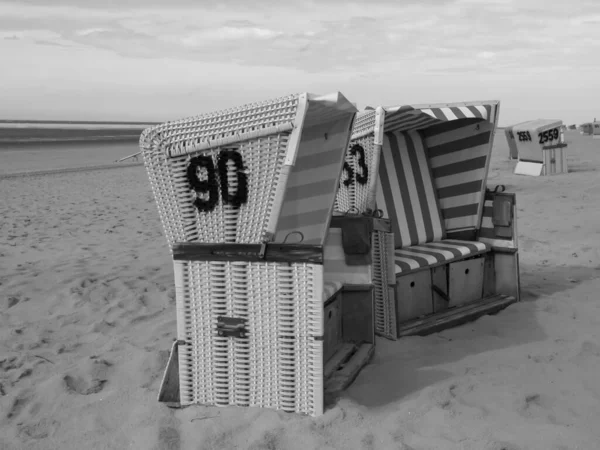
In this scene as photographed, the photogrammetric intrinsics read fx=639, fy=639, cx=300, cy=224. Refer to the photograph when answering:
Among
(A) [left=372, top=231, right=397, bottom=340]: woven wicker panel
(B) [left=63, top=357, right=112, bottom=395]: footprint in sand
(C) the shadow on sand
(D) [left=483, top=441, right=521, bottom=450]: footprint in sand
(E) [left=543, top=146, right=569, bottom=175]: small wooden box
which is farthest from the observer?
(E) [left=543, top=146, right=569, bottom=175]: small wooden box

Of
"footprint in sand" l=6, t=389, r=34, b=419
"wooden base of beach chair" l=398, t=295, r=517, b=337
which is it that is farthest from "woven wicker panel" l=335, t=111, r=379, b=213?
"footprint in sand" l=6, t=389, r=34, b=419

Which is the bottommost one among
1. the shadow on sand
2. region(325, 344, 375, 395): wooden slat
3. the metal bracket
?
the shadow on sand

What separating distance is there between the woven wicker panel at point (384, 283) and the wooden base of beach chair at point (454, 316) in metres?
0.12

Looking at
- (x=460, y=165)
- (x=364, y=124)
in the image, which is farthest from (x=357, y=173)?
(x=460, y=165)

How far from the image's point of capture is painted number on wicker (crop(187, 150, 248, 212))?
302 cm

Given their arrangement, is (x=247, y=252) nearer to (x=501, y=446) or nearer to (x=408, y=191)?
(x=501, y=446)

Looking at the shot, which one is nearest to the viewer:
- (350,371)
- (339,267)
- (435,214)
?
(350,371)

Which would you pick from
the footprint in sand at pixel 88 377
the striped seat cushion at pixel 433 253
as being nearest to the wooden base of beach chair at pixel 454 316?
the striped seat cushion at pixel 433 253

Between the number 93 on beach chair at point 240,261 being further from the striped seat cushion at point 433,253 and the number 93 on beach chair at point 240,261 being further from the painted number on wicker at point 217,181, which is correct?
the striped seat cushion at point 433,253

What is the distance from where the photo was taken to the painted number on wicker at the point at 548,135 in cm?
1386

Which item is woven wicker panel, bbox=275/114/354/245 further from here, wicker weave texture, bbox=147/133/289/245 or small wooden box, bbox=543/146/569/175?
small wooden box, bbox=543/146/569/175

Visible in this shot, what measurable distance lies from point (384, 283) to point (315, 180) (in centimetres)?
99

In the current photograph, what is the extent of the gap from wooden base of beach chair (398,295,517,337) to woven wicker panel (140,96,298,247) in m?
1.73

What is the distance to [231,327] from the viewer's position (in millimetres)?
3107
